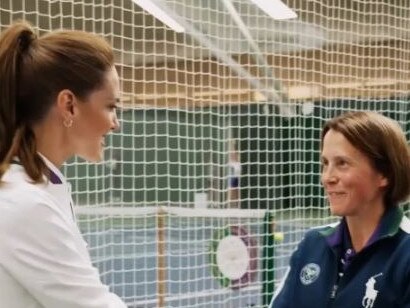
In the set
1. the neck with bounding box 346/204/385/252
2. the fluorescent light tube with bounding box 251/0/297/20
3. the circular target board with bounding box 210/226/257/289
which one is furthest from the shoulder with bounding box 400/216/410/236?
the fluorescent light tube with bounding box 251/0/297/20

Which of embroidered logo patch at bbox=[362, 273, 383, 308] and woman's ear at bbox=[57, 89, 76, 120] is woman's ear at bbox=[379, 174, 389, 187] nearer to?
embroidered logo patch at bbox=[362, 273, 383, 308]

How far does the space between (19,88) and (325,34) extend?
125 inches

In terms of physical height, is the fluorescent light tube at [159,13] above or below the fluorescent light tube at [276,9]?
below

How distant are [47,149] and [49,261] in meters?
0.15

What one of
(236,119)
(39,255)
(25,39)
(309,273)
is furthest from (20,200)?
(236,119)

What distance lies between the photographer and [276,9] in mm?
3896

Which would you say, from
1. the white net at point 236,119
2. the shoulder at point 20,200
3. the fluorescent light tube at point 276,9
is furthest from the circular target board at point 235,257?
the shoulder at point 20,200

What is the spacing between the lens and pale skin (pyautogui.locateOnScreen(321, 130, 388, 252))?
1265 millimetres

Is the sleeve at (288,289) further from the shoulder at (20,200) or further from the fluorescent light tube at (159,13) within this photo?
the fluorescent light tube at (159,13)

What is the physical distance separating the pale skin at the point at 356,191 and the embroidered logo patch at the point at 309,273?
3.1 inches

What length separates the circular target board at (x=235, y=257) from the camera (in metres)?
3.43

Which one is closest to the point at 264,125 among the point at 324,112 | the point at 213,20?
the point at 324,112

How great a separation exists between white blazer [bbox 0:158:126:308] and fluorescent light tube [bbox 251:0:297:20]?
10.2 feet

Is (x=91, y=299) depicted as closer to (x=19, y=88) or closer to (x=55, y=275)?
(x=55, y=275)
